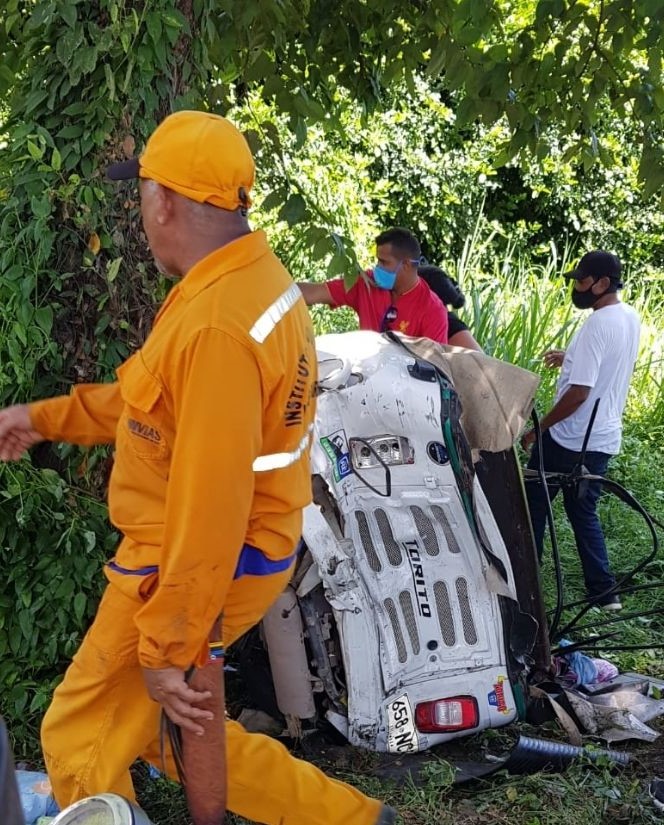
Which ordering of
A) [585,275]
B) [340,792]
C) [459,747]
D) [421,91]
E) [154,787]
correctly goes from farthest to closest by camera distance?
[421,91] → [585,275] → [459,747] → [154,787] → [340,792]

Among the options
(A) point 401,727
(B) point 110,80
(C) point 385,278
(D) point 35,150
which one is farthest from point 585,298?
(D) point 35,150

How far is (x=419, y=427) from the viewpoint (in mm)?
3805

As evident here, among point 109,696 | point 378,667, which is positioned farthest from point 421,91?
point 109,696

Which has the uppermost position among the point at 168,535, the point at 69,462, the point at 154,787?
the point at 168,535

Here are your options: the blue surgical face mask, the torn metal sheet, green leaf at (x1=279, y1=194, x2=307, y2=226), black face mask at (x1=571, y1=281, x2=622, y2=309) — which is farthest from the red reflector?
black face mask at (x1=571, y1=281, x2=622, y2=309)

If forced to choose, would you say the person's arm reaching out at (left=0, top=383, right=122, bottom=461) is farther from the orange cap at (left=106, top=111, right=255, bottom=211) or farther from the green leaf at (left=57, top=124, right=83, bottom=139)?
the green leaf at (left=57, top=124, right=83, bottom=139)

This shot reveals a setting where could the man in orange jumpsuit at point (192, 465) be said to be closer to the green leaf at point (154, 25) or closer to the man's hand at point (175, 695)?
the man's hand at point (175, 695)

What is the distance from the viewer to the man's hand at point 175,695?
7.82ft

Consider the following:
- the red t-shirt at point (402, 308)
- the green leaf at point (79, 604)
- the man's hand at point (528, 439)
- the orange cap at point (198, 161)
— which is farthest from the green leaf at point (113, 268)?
the man's hand at point (528, 439)

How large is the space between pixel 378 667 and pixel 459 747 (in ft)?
1.75

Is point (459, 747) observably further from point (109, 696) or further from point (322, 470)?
point (109, 696)

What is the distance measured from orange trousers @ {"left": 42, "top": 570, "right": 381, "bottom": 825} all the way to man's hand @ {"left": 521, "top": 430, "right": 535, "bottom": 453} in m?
3.58

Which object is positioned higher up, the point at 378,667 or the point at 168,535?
the point at 168,535

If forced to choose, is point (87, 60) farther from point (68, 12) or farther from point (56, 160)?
point (56, 160)
